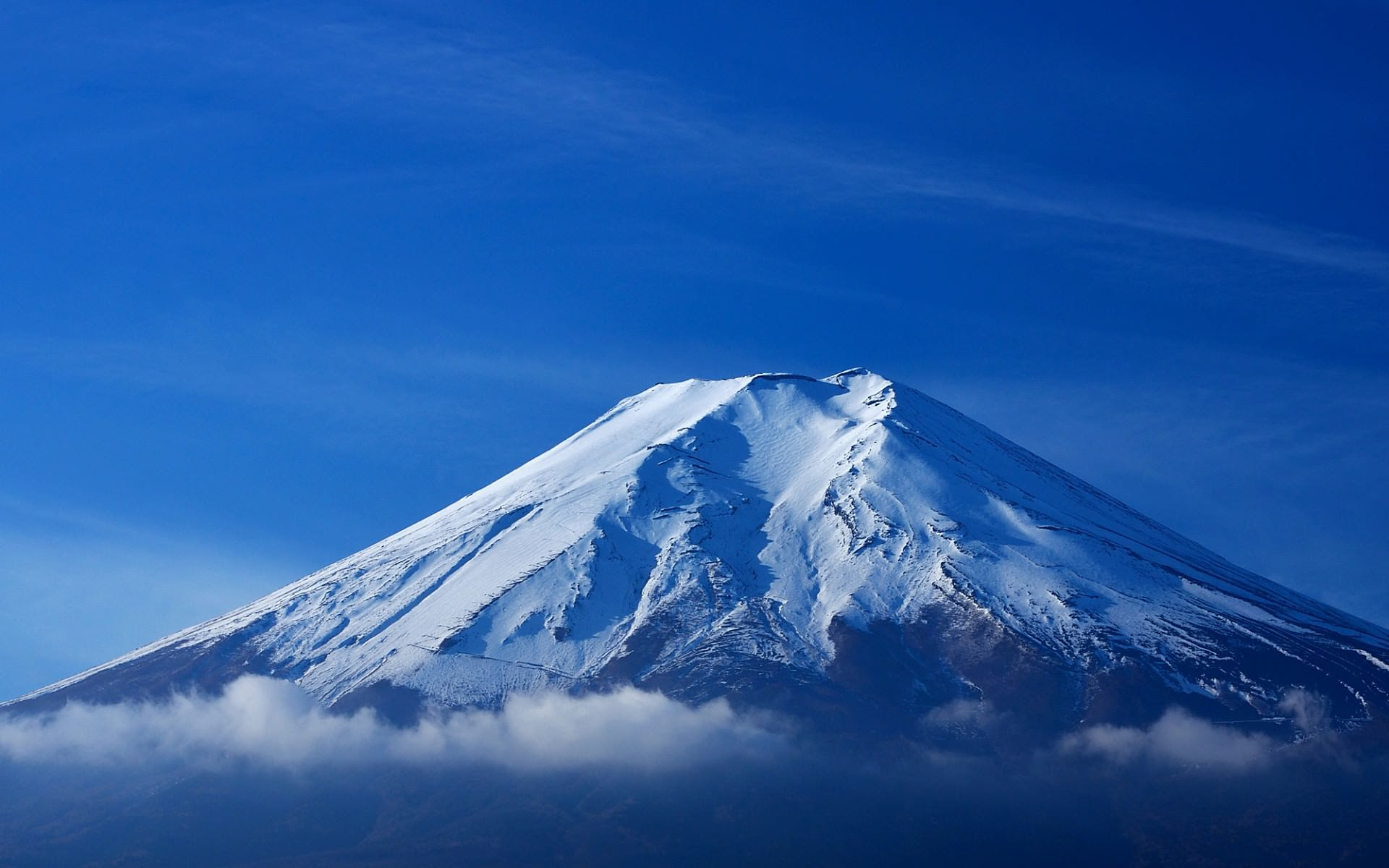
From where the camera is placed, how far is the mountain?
106312 millimetres

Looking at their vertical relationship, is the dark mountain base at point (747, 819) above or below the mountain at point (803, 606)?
below

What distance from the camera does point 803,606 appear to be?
369 feet

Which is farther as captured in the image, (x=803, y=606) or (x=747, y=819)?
(x=803, y=606)

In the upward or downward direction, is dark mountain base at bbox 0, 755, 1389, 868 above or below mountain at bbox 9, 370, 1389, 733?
below

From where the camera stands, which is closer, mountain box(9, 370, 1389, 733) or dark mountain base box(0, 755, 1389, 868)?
dark mountain base box(0, 755, 1389, 868)

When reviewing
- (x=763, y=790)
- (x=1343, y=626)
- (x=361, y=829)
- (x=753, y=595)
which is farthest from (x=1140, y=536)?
(x=361, y=829)

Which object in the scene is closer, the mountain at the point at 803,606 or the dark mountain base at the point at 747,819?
the dark mountain base at the point at 747,819

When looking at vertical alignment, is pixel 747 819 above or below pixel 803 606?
below

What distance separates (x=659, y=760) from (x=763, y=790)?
662 centimetres

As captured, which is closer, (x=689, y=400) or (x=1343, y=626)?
(x=1343, y=626)

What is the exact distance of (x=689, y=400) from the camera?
143 m

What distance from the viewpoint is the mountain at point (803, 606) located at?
349ft

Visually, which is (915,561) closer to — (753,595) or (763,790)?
(753,595)

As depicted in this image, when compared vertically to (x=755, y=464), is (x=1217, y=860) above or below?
below
